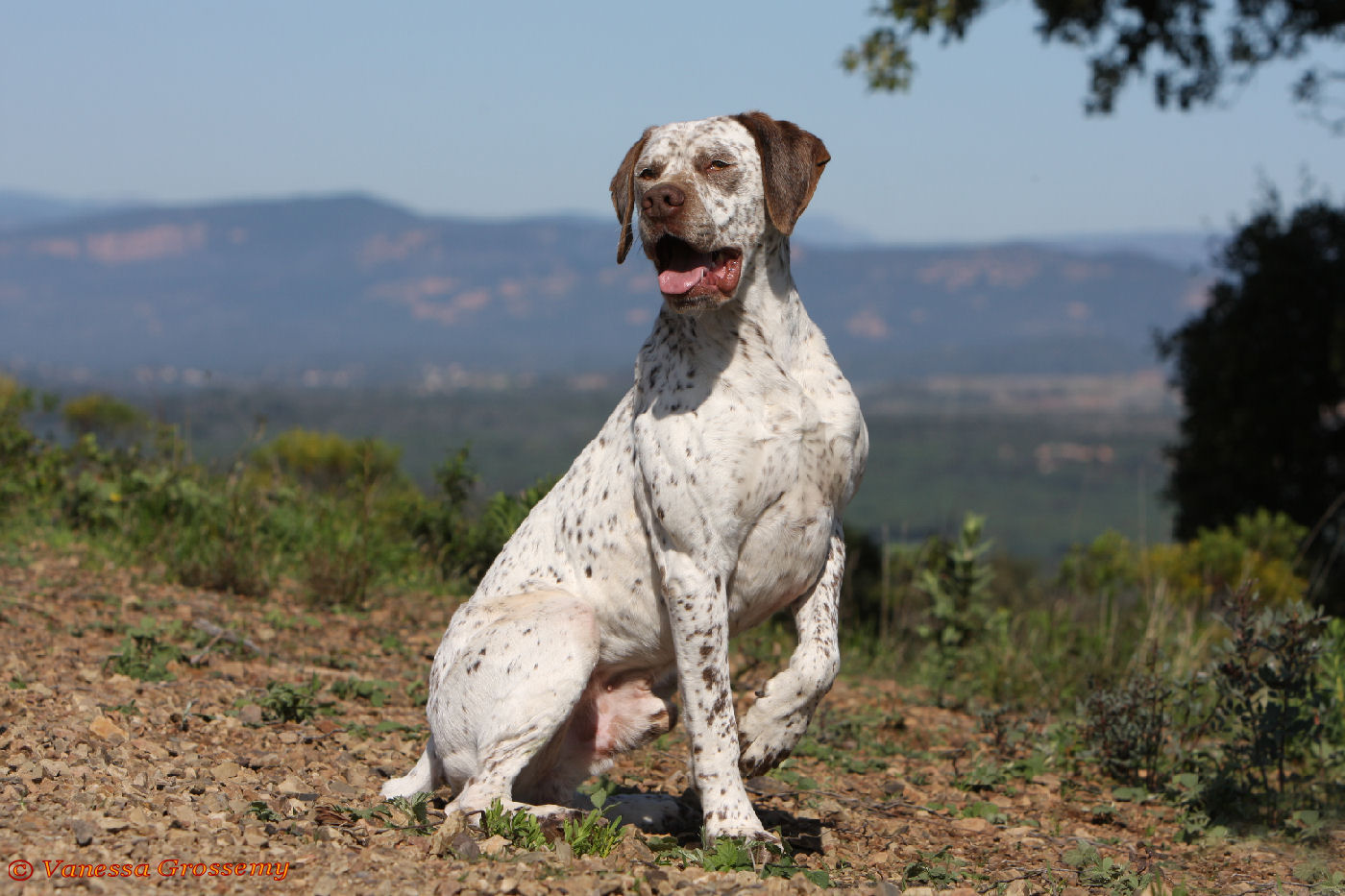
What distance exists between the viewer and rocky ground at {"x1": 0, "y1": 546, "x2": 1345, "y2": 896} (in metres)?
3.46

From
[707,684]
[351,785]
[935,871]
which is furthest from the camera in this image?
[351,785]

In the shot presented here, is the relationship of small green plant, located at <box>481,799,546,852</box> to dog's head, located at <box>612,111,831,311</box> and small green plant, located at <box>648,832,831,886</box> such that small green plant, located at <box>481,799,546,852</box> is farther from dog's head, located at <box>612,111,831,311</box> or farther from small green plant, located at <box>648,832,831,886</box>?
dog's head, located at <box>612,111,831,311</box>

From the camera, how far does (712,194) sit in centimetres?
404

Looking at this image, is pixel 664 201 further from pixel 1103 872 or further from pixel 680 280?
pixel 1103 872

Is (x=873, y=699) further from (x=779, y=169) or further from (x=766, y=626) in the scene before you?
(x=779, y=169)

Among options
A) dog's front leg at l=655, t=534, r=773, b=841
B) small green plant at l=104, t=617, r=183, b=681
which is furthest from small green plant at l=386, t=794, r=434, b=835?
small green plant at l=104, t=617, r=183, b=681

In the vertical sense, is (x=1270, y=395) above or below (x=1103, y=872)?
above

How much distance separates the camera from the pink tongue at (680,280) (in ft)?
13.1

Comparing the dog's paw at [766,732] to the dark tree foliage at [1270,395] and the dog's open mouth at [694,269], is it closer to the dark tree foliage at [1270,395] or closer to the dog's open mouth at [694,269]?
the dog's open mouth at [694,269]

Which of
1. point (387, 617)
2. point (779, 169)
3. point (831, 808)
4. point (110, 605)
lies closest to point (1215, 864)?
point (831, 808)

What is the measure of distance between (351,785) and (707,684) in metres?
1.49

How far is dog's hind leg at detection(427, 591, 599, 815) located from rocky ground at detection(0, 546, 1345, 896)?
31 cm

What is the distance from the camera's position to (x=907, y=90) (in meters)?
12.3

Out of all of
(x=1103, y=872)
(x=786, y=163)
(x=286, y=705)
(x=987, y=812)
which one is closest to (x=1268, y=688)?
(x=987, y=812)
